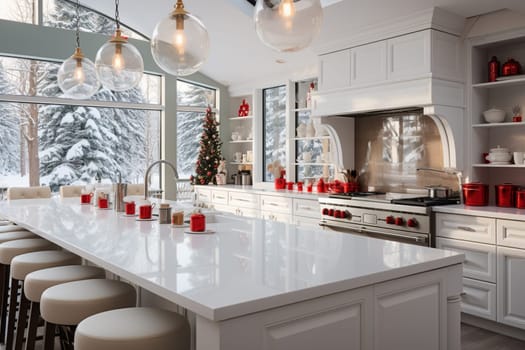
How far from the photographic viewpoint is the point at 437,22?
4074mm

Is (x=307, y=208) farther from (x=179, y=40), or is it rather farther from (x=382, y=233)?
(x=179, y=40)

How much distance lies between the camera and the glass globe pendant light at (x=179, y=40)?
269 centimetres

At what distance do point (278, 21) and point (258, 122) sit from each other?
4881 mm

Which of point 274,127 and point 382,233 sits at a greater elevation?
point 274,127

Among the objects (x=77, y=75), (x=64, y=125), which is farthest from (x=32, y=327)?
(x=64, y=125)

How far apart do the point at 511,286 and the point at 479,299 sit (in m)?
0.29

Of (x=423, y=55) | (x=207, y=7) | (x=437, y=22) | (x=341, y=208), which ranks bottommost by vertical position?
(x=341, y=208)

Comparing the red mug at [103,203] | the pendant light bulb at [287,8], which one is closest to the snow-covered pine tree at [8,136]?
the red mug at [103,203]

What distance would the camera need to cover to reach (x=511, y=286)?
3562mm

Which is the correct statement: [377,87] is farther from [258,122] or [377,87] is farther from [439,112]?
[258,122]

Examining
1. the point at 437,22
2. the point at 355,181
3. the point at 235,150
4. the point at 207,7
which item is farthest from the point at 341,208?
the point at 235,150

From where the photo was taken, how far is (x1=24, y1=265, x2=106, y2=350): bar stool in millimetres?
2385

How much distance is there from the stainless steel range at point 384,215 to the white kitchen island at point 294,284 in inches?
68.7

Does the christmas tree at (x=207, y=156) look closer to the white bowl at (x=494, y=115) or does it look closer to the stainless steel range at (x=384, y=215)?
the stainless steel range at (x=384, y=215)
